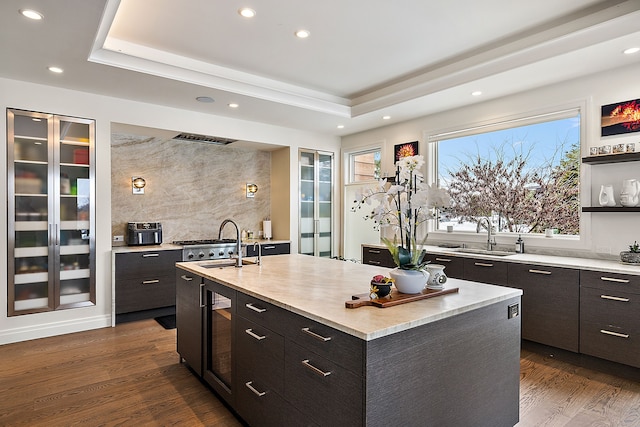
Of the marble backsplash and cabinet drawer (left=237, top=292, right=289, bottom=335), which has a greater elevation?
the marble backsplash

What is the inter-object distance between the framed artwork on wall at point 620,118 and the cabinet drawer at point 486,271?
1.56 m

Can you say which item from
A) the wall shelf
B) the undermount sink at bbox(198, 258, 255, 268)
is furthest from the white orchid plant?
the wall shelf

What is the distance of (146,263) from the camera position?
4.44 metres

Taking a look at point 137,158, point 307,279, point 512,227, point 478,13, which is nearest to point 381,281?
point 307,279

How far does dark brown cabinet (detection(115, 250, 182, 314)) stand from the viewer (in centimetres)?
429

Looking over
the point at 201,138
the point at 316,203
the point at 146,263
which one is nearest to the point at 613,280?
the point at 316,203

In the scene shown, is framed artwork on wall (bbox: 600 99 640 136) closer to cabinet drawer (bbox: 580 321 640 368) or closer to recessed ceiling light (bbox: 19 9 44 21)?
cabinet drawer (bbox: 580 321 640 368)

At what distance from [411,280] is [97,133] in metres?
3.98

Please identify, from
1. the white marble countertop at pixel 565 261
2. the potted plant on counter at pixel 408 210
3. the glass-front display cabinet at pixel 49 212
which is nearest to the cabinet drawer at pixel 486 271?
the white marble countertop at pixel 565 261

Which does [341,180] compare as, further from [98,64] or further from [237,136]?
[98,64]

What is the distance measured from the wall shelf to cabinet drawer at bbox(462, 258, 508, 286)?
122cm

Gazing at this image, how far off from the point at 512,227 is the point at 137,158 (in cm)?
490

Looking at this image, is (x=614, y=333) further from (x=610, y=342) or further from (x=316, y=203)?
(x=316, y=203)

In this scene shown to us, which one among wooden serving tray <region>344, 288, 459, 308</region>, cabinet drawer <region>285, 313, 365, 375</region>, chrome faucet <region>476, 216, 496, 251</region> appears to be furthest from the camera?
chrome faucet <region>476, 216, 496, 251</region>
